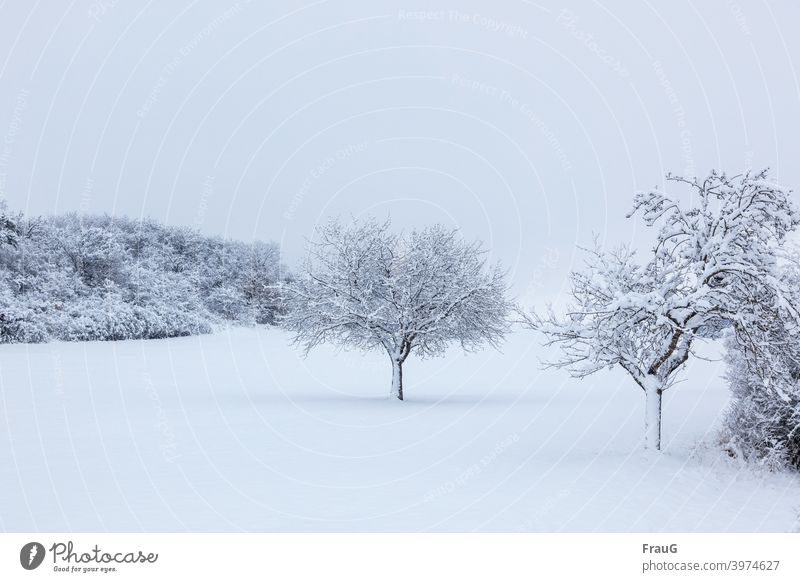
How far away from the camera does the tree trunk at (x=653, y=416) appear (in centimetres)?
1727

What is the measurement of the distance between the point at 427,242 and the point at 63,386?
61.4 ft

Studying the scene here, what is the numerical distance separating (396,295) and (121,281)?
135 ft

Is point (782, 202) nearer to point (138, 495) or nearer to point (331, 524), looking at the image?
point (331, 524)

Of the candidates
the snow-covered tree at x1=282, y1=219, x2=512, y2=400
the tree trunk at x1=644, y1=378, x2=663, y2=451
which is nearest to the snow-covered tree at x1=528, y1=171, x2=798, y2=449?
the tree trunk at x1=644, y1=378, x2=663, y2=451

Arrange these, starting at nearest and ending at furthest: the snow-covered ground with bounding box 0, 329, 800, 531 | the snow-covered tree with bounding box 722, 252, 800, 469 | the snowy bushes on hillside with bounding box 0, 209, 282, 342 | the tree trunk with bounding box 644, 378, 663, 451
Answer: the snow-covered ground with bounding box 0, 329, 800, 531 → the snow-covered tree with bounding box 722, 252, 800, 469 → the tree trunk with bounding box 644, 378, 663, 451 → the snowy bushes on hillside with bounding box 0, 209, 282, 342

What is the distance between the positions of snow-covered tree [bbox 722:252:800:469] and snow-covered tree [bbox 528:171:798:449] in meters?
0.62

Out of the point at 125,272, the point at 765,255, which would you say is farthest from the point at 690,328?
the point at 125,272

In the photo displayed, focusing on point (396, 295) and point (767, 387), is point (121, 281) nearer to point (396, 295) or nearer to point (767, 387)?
point (396, 295)

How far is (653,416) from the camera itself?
17.5 meters

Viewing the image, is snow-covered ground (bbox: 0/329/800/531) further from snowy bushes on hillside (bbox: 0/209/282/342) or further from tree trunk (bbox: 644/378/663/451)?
snowy bushes on hillside (bbox: 0/209/282/342)

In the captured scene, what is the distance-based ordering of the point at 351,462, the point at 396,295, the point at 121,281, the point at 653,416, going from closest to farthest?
the point at 351,462
the point at 653,416
the point at 396,295
the point at 121,281

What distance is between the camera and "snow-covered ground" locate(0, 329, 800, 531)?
11391 mm

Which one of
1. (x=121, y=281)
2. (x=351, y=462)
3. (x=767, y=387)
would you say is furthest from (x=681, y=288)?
(x=121, y=281)

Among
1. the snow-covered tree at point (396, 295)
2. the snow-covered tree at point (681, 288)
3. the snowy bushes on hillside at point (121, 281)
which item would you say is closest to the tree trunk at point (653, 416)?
the snow-covered tree at point (681, 288)
